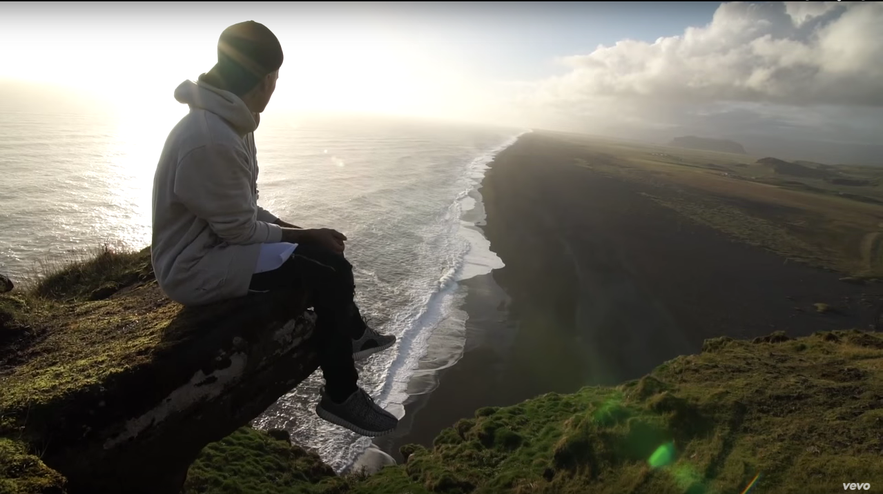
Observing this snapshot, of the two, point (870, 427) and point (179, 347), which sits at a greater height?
point (179, 347)

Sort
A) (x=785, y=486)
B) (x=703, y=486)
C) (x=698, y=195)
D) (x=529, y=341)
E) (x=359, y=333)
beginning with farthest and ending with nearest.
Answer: (x=698, y=195) → (x=529, y=341) → (x=703, y=486) → (x=785, y=486) → (x=359, y=333)

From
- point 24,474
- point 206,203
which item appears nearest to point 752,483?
point 206,203

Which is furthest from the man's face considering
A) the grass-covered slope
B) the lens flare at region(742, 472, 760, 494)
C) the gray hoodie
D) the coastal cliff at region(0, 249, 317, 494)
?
the lens flare at region(742, 472, 760, 494)

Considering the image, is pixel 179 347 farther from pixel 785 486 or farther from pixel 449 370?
pixel 449 370

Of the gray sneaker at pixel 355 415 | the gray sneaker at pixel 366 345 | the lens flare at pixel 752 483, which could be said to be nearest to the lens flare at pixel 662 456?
the lens flare at pixel 752 483

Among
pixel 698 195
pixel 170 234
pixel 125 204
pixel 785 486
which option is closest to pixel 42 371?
pixel 170 234

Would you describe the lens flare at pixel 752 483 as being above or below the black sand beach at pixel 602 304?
above

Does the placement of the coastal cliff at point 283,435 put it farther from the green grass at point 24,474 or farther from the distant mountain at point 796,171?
the distant mountain at point 796,171
